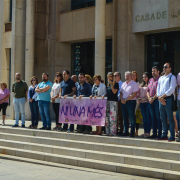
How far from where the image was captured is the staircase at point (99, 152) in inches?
311

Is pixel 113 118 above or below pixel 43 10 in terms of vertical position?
below

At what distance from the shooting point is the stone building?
14.5 meters

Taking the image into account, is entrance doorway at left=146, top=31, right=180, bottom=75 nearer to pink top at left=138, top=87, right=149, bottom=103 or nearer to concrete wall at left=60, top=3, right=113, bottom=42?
concrete wall at left=60, top=3, right=113, bottom=42

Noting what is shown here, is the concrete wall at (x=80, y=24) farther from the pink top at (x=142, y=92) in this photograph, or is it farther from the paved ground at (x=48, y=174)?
the paved ground at (x=48, y=174)

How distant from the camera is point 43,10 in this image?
18.6m

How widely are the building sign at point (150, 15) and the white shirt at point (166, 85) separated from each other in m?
5.61

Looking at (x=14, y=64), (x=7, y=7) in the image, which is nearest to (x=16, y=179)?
(x=14, y=64)

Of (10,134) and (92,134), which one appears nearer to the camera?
(92,134)

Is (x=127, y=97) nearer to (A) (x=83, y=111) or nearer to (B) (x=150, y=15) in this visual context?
(A) (x=83, y=111)

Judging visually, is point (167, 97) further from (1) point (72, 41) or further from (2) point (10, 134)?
(1) point (72, 41)

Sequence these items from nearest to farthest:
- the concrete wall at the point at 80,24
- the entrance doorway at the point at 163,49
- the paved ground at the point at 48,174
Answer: the paved ground at the point at 48,174 → the entrance doorway at the point at 163,49 → the concrete wall at the point at 80,24

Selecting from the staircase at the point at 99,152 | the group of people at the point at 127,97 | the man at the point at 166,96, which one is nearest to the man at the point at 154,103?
the group of people at the point at 127,97

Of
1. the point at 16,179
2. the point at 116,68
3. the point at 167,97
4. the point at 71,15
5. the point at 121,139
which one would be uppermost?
the point at 71,15

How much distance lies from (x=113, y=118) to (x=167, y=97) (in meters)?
1.93
